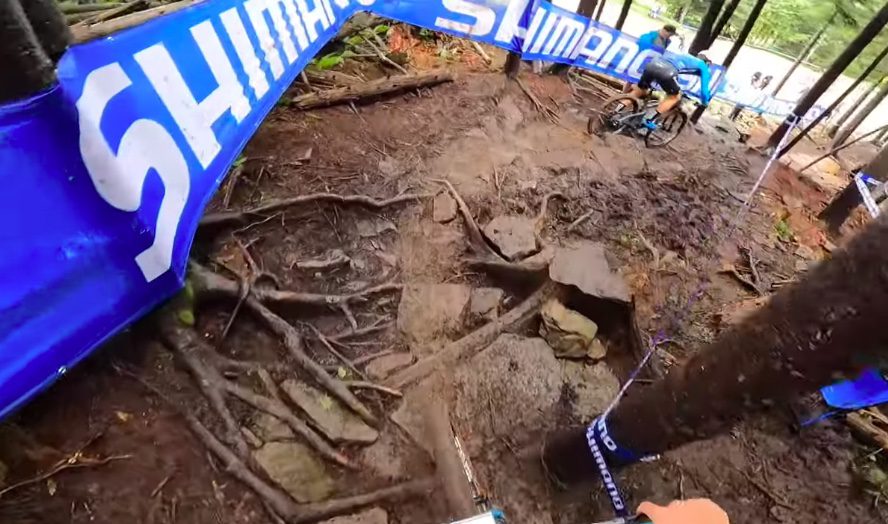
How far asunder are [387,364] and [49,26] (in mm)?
3338

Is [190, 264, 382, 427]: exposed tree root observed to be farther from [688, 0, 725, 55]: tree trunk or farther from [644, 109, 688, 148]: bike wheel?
[688, 0, 725, 55]: tree trunk

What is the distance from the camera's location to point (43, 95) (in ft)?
7.93

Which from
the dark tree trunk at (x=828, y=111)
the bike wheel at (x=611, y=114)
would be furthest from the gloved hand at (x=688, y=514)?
the dark tree trunk at (x=828, y=111)

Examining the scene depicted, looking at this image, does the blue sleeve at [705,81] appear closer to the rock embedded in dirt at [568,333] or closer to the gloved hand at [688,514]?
the rock embedded in dirt at [568,333]

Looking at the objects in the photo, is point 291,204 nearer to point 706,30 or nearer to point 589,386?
point 589,386

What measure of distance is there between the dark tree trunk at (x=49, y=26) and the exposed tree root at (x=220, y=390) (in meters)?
2.07

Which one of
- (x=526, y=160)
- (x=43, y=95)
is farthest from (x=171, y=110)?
(x=526, y=160)

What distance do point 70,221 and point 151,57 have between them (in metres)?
1.15

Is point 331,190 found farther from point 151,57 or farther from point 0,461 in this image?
point 0,461

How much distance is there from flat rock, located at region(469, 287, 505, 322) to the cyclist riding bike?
624 centimetres

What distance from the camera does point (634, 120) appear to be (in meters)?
9.87

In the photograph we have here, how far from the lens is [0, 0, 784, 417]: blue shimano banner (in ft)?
8.17

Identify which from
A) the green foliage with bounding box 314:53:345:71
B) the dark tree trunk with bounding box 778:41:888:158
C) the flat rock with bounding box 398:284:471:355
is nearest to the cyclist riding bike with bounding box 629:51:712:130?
the dark tree trunk with bounding box 778:41:888:158

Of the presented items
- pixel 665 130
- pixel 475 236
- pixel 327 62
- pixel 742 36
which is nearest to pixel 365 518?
pixel 475 236
